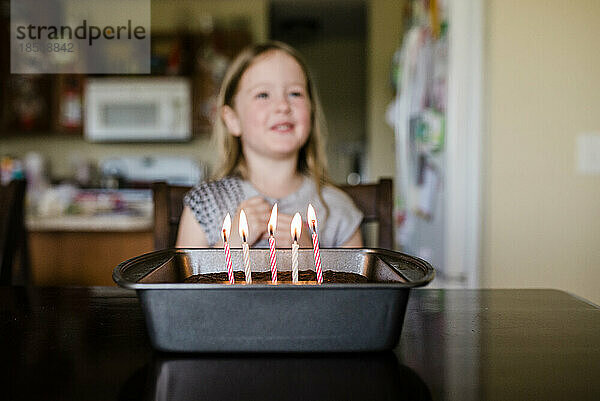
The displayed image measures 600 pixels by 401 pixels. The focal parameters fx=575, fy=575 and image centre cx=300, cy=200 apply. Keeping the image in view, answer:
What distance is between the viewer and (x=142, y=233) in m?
2.16

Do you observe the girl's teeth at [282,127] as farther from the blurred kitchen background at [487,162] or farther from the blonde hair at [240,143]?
the blurred kitchen background at [487,162]

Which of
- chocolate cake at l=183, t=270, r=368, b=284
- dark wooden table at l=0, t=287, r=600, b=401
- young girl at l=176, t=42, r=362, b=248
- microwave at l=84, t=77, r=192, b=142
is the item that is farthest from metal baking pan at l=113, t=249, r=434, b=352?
microwave at l=84, t=77, r=192, b=142

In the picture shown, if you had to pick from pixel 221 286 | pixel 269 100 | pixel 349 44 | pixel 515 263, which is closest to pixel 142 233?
pixel 269 100

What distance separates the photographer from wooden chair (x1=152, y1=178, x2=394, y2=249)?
3.82 ft

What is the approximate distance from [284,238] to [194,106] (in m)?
3.05


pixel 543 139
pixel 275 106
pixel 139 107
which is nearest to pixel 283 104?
pixel 275 106

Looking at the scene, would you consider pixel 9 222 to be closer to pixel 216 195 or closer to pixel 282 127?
pixel 216 195

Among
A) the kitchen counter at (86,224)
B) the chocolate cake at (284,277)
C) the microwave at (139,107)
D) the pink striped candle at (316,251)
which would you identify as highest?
the microwave at (139,107)

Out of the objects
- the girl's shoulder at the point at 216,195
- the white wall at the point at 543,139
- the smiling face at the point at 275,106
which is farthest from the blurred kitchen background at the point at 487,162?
the girl's shoulder at the point at 216,195

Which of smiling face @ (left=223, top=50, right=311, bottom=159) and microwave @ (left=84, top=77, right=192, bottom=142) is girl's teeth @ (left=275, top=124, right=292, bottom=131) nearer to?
smiling face @ (left=223, top=50, right=311, bottom=159)

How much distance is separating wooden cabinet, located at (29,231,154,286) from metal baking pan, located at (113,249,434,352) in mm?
1653

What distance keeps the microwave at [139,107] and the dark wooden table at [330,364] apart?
→ 3281mm

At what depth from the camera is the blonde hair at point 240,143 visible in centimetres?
126

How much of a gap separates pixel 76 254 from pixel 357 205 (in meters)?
1.32
